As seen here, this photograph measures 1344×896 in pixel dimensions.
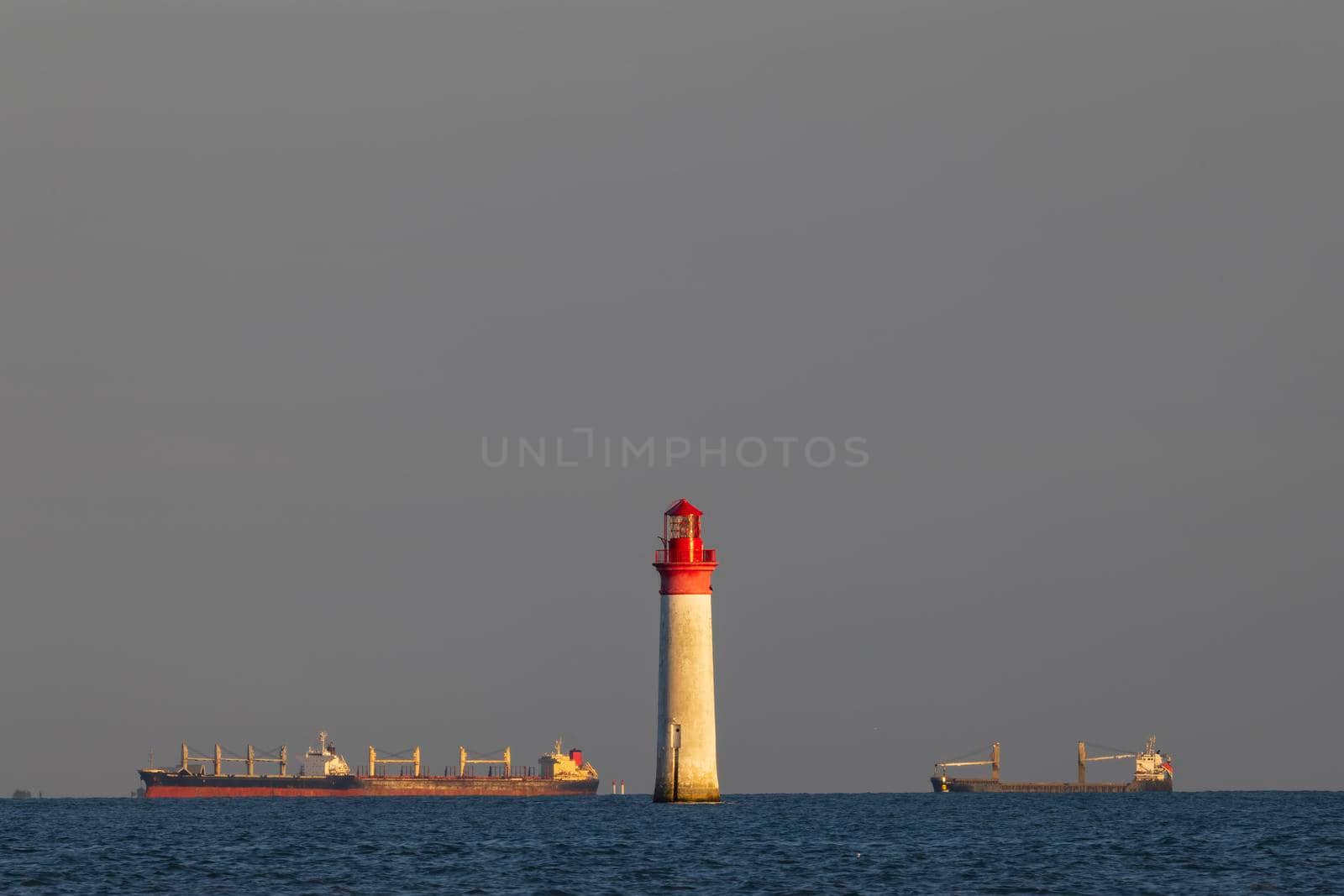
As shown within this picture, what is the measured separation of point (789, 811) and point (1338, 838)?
5338 cm

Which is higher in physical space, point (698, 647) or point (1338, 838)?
Answer: point (698, 647)

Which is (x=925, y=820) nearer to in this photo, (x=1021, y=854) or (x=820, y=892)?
(x=1021, y=854)

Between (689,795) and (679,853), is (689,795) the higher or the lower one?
the higher one

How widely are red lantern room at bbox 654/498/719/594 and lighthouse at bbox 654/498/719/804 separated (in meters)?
0.04

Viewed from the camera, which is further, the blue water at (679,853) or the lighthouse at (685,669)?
the lighthouse at (685,669)

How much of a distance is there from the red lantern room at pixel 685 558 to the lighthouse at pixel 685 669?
4 centimetres

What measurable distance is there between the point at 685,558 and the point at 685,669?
18.8 feet

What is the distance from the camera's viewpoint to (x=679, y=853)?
269 feet

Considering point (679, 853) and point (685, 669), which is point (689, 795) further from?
point (679, 853)

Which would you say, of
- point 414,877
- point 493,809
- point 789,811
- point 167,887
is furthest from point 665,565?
point 493,809

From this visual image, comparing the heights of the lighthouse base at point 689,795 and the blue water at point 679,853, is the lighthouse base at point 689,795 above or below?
above

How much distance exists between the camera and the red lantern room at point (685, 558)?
98.1 meters

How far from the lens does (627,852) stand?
8400 cm

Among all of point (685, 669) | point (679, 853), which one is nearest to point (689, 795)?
point (685, 669)
